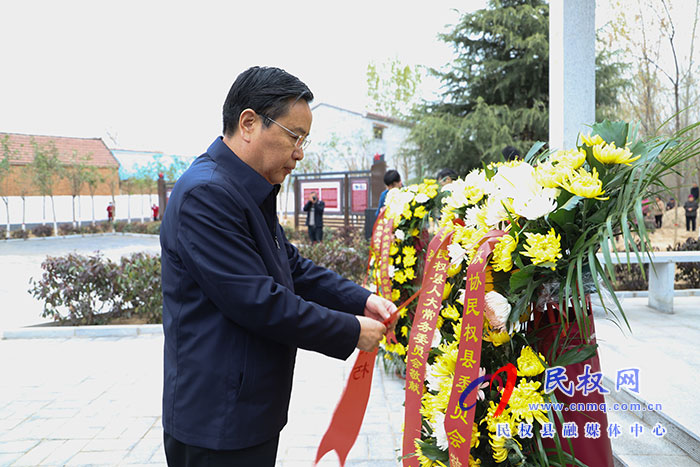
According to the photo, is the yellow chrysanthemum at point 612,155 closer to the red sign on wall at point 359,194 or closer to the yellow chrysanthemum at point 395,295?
the yellow chrysanthemum at point 395,295

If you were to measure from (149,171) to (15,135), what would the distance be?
8025 millimetres

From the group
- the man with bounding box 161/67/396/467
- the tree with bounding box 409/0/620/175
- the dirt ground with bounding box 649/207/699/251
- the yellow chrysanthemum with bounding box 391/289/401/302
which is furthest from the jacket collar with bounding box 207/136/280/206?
the tree with bounding box 409/0/620/175

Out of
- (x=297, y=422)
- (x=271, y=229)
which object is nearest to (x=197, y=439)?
(x=271, y=229)

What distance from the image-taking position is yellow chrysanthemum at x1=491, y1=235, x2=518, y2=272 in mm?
1604

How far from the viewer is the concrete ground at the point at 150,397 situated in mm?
2980

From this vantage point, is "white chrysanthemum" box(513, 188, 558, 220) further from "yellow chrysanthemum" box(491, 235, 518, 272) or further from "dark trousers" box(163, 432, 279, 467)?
"dark trousers" box(163, 432, 279, 467)

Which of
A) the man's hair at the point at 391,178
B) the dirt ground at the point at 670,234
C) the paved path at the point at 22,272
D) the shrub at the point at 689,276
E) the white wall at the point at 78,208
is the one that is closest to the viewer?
the man's hair at the point at 391,178

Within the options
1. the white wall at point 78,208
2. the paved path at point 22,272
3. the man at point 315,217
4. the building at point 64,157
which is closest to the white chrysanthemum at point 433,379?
the paved path at point 22,272

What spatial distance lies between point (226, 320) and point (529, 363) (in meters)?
0.96

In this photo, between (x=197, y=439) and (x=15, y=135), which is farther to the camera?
(x=15, y=135)

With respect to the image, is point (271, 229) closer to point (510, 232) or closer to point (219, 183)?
point (219, 183)

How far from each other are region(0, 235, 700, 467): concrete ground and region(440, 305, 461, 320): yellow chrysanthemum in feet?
4.15

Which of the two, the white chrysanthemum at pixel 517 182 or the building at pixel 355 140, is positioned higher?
the building at pixel 355 140

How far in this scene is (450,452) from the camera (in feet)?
5.77
